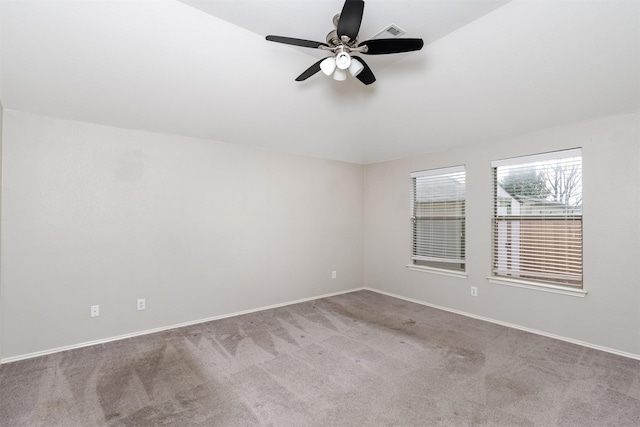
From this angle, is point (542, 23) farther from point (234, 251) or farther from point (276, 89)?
point (234, 251)

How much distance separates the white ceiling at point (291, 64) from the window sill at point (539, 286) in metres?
1.83

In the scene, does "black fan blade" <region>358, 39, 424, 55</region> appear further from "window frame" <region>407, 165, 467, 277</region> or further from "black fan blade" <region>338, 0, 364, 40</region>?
"window frame" <region>407, 165, 467, 277</region>

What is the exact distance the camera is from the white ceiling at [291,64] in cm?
238

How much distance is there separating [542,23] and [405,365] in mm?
3119

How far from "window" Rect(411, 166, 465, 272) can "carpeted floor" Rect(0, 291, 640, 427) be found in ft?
4.00

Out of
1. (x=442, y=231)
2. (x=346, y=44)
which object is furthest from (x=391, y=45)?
(x=442, y=231)

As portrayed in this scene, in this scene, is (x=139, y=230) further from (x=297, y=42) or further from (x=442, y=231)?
(x=442, y=231)

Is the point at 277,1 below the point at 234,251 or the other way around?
the other way around

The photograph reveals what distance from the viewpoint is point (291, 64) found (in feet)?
10.7

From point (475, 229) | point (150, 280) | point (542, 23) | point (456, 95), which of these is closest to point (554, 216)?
point (475, 229)

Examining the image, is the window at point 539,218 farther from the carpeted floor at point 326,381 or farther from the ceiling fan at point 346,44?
the ceiling fan at point 346,44

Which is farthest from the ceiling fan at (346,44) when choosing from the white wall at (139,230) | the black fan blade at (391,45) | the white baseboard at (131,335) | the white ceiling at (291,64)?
the white baseboard at (131,335)

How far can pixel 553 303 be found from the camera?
3410mm

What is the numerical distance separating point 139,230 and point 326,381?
8.74 feet
